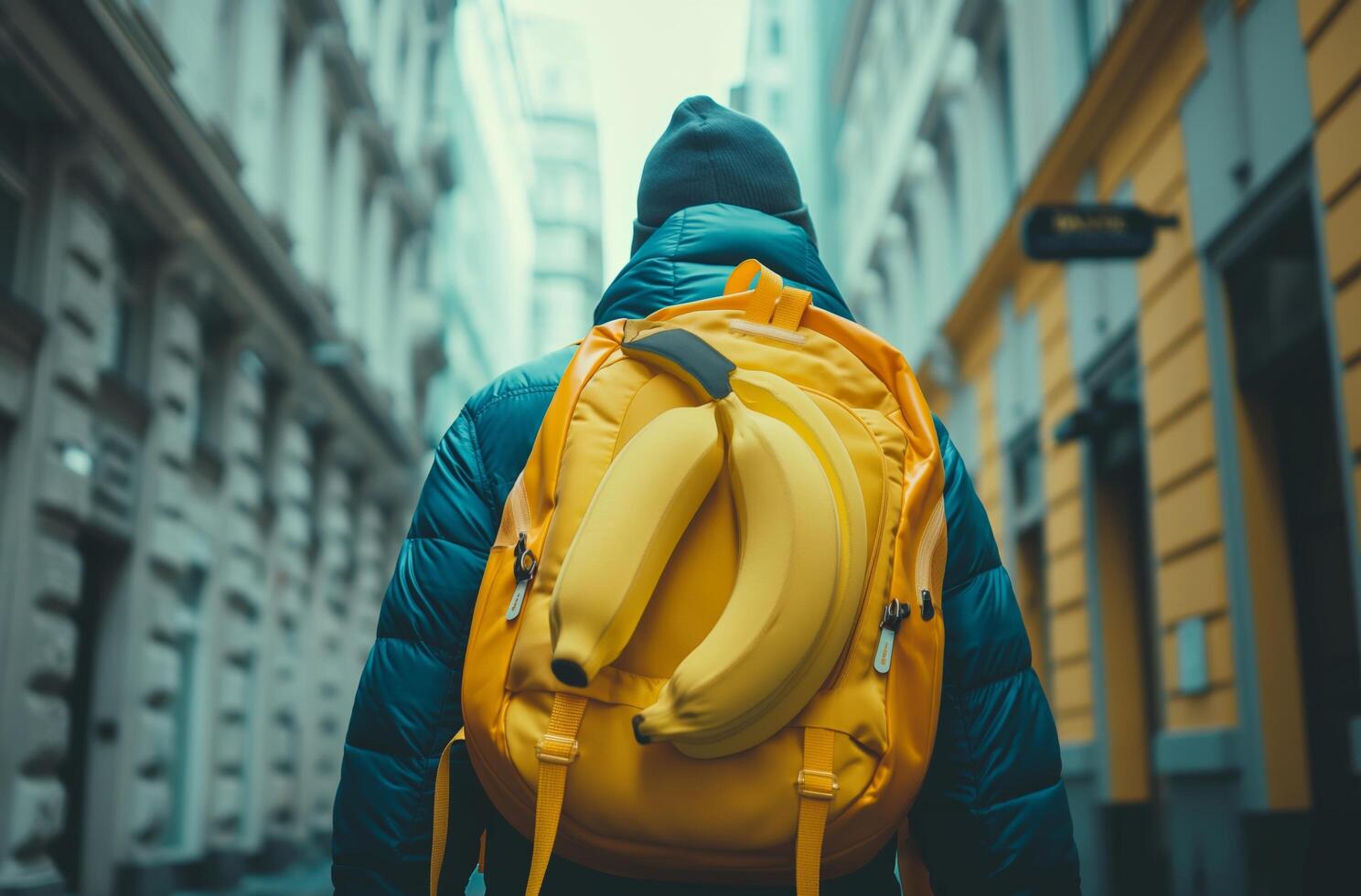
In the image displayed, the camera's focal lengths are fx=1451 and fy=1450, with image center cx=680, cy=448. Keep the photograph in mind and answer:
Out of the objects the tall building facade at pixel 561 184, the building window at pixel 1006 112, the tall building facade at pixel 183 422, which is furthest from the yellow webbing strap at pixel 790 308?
the tall building facade at pixel 561 184

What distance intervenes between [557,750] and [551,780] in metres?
0.03

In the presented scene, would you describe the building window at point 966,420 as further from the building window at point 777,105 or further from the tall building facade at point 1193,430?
the building window at point 777,105

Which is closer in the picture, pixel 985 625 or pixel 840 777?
pixel 840 777

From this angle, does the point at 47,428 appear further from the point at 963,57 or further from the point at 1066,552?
the point at 963,57

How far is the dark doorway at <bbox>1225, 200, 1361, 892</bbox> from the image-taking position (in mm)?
6512

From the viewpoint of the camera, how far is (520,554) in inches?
62.3

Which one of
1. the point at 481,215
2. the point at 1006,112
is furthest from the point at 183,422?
the point at 481,215

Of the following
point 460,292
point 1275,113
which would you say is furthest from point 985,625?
point 460,292

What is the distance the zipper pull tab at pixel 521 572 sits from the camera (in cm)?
156

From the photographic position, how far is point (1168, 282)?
333 inches

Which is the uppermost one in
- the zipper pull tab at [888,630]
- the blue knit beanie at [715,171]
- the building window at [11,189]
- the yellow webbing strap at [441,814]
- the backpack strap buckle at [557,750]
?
the building window at [11,189]

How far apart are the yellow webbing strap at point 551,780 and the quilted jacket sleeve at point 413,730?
0.20 metres

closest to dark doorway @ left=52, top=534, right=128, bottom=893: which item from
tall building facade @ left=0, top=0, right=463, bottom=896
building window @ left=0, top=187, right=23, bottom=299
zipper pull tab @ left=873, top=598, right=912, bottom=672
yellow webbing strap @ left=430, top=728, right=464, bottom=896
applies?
tall building facade @ left=0, top=0, right=463, bottom=896

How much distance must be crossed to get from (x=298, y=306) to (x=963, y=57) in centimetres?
736
